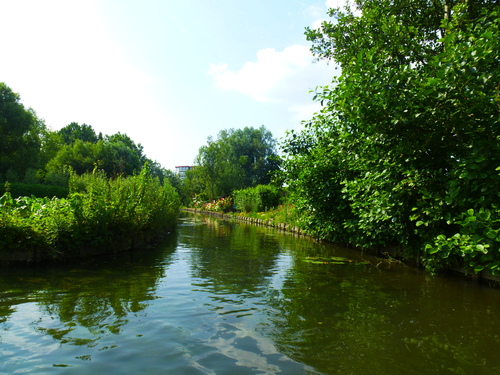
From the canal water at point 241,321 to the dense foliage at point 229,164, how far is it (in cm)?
2677

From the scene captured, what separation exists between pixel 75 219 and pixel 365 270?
21.8ft

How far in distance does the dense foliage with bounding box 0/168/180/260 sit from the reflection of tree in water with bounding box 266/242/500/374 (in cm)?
475

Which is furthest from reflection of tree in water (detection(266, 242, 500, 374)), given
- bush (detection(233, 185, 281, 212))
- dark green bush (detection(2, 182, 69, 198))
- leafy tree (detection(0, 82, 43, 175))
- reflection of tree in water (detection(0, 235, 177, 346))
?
leafy tree (detection(0, 82, 43, 175))

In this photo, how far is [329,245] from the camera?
12898 mm

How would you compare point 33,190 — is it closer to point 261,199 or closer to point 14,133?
point 14,133

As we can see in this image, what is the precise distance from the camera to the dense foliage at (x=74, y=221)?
23.4 feet

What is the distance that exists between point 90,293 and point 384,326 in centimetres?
429

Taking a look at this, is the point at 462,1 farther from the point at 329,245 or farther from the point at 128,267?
the point at 128,267

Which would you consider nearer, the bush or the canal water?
the canal water

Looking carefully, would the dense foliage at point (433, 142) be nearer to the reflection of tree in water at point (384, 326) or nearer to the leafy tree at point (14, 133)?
the reflection of tree in water at point (384, 326)

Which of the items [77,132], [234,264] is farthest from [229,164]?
[77,132]

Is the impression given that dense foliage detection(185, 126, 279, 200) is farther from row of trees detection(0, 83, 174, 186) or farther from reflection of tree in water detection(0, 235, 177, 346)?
reflection of tree in water detection(0, 235, 177, 346)

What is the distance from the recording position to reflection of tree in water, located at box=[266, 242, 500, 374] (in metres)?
3.53

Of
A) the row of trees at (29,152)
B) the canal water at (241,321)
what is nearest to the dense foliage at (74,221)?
the canal water at (241,321)
